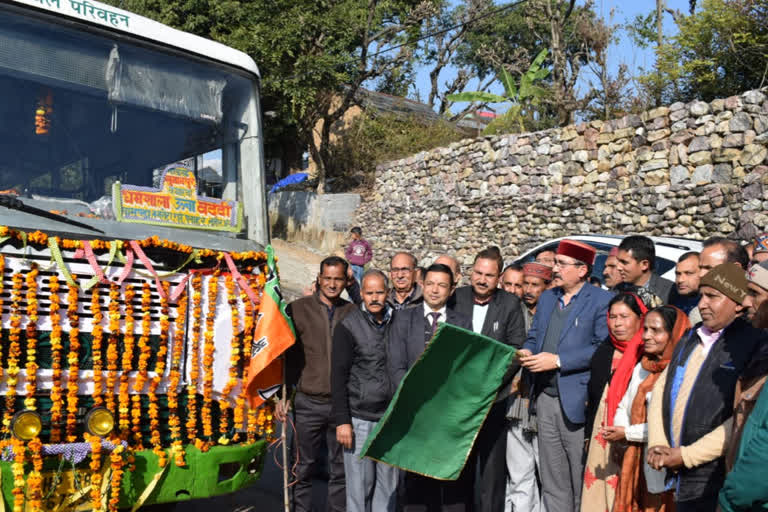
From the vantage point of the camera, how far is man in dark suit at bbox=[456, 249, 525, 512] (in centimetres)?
501

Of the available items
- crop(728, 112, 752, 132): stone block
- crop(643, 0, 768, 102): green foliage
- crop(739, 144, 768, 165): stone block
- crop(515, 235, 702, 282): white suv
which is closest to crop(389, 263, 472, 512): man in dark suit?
crop(515, 235, 702, 282): white suv

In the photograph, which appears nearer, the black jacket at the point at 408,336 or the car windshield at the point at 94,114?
the car windshield at the point at 94,114

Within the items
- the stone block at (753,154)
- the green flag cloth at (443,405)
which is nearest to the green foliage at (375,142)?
the stone block at (753,154)

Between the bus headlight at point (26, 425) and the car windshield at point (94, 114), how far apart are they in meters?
1.30

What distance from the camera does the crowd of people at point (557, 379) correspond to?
3689 millimetres

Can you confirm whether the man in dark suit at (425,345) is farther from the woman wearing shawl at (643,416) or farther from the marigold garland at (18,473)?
the marigold garland at (18,473)

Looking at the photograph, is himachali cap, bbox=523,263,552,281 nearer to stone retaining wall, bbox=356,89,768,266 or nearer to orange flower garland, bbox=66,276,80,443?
orange flower garland, bbox=66,276,80,443

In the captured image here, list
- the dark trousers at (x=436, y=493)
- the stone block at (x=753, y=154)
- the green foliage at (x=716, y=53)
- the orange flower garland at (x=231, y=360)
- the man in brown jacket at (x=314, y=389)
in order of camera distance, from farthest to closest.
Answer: the green foliage at (x=716, y=53), the stone block at (x=753, y=154), the man in brown jacket at (x=314, y=389), the dark trousers at (x=436, y=493), the orange flower garland at (x=231, y=360)

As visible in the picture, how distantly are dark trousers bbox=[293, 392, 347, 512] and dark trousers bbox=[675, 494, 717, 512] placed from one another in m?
2.56

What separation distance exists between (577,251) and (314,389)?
7.24 ft

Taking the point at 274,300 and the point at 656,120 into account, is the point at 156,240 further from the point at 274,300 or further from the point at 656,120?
the point at 656,120

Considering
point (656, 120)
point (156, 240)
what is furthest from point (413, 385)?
point (656, 120)

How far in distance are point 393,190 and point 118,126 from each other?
673 inches

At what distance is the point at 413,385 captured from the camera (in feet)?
14.6
